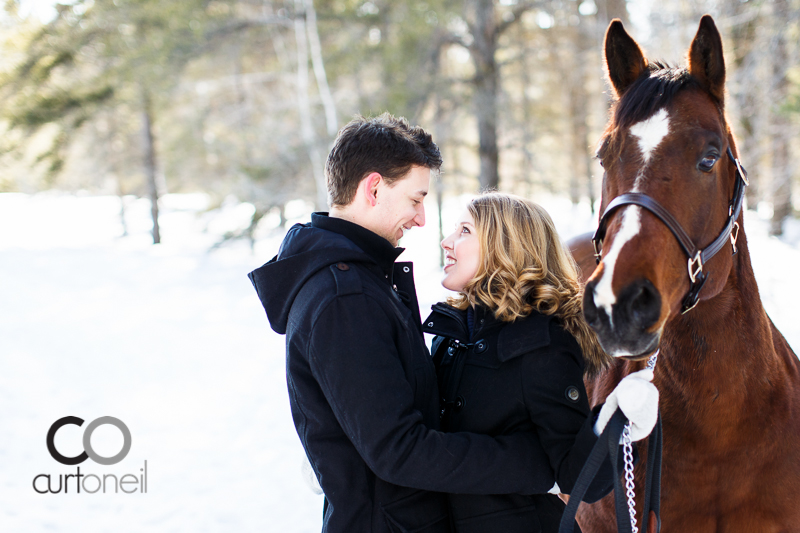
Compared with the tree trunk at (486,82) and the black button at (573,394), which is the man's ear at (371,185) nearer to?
the black button at (573,394)

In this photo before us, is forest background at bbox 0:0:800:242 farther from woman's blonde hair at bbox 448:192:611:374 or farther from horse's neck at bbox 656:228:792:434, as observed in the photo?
woman's blonde hair at bbox 448:192:611:374

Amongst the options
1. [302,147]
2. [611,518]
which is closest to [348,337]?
[611,518]

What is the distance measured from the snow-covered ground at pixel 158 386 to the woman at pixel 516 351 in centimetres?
257

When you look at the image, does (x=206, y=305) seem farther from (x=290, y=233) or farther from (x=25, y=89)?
(x=290, y=233)

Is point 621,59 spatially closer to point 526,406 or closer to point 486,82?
point 526,406

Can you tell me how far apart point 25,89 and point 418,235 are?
981 cm

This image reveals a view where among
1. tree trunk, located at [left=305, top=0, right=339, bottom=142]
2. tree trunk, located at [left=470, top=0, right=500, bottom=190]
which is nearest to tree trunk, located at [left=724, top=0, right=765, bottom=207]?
tree trunk, located at [left=470, top=0, right=500, bottom=190]

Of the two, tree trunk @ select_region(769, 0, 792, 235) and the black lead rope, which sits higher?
tree trunk @ select_region(769, 0, 792, 235)

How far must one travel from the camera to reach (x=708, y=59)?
5.06 feet

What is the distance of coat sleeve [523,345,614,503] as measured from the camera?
1337 millimetres

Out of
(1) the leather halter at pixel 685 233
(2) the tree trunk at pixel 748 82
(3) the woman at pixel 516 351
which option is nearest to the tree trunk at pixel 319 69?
(2) the tree trunk at pixel 748 82

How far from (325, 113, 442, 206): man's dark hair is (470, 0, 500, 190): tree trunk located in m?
7.50
